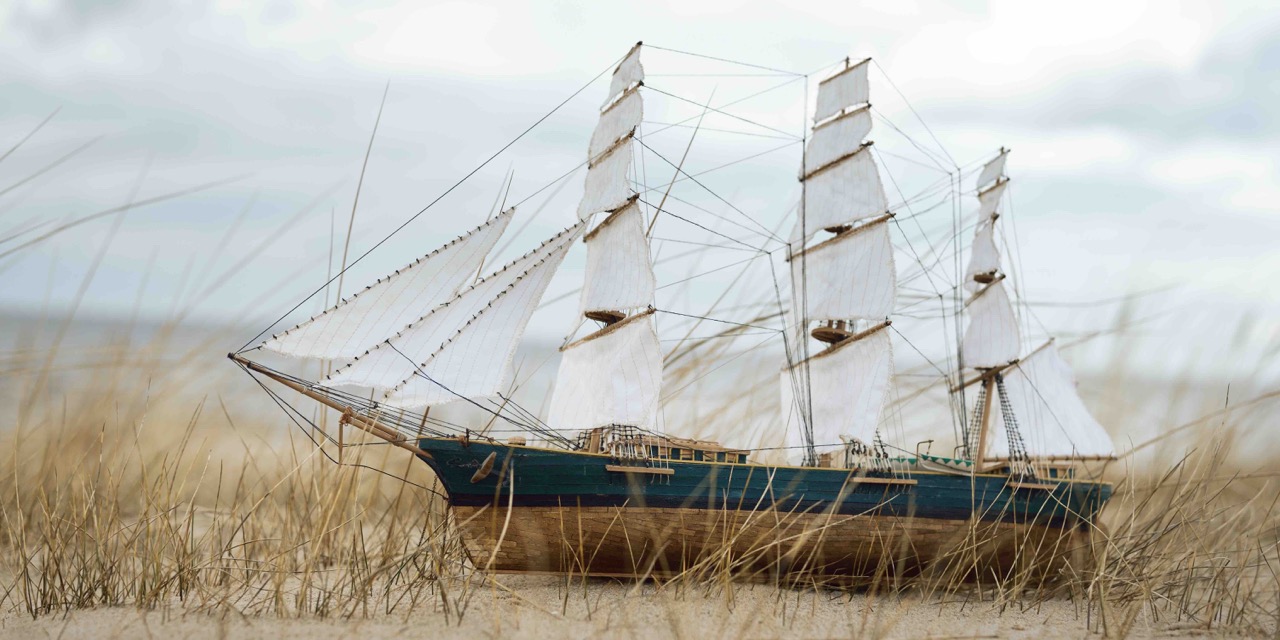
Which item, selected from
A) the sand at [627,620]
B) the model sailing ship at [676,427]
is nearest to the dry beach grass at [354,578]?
the sand at [627,620]

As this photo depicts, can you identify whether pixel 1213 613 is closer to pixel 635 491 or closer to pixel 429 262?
pixel 635 491

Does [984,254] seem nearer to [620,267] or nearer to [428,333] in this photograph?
[620,267]

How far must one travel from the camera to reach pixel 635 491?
24.6 feet

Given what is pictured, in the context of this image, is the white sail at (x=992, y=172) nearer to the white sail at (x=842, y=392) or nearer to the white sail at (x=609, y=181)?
the white sail at (x=842, y=392)

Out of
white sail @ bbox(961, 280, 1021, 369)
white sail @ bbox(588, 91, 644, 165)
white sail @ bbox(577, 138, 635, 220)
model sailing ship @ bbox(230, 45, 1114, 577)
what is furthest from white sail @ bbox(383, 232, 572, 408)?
white sail @ bbox(961, 280, 1021, 369)

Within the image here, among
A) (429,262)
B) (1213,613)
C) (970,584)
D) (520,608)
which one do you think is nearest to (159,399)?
(429,262)

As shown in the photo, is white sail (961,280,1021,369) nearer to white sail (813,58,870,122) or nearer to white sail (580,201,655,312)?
white sail (813,58,870,122)

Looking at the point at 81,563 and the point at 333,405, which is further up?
the point at 333,405

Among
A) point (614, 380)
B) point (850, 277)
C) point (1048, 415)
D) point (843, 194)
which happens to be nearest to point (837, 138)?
point (843, 194)

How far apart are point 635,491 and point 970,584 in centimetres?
273

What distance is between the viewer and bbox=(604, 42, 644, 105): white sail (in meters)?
8.87

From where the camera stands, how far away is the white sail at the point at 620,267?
8.68 meters

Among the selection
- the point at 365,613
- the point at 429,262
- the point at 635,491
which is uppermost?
the point at 429,262

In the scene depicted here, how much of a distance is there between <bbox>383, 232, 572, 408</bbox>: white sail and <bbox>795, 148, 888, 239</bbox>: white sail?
3.57 meters
